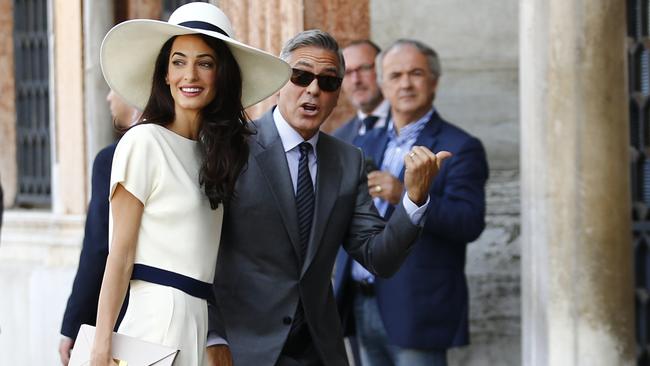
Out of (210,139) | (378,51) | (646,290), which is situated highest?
(378,51)

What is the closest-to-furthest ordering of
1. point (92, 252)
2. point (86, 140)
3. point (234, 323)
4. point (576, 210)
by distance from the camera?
point (234, 323) → point (92, 252) → point (576, 210) → point (86, 140)

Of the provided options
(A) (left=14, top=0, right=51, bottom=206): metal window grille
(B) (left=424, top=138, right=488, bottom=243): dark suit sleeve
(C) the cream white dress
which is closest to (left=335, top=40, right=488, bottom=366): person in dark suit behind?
(B) (left=424, top=138, right=488, bottom=243): dark suit sleeve

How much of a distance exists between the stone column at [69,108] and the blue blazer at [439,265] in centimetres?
341

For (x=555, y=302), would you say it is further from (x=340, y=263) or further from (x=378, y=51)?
(x=378, y=51)

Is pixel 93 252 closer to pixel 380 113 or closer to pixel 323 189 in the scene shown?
pixel 323 189

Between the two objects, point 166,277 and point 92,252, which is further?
point 92,252

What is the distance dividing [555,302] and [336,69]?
1841 mm

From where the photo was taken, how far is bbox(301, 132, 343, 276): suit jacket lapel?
429cm

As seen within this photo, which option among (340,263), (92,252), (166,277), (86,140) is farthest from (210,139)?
(86,140)

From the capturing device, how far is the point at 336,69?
14.4 ft

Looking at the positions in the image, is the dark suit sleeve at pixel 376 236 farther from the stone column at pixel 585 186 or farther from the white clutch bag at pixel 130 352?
the stone column at pixel 585 186

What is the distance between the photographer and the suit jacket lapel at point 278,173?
4.29m

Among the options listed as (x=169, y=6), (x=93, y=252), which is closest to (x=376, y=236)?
(x=93, y=252)

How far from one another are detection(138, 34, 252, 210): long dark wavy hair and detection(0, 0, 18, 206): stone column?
6.17 meters
